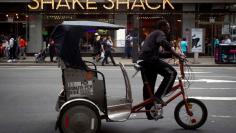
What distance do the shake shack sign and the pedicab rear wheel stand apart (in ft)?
77.8

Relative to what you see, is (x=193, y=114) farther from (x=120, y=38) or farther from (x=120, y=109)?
(x=120, y=38)

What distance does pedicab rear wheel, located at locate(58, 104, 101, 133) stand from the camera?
775 centimetres

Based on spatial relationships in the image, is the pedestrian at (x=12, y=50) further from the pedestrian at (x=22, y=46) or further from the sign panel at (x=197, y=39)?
the sign panel at (x=197, y=39)

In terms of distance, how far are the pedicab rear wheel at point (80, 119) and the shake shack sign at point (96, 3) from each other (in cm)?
2372

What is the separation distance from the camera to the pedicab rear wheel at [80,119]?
775 cm

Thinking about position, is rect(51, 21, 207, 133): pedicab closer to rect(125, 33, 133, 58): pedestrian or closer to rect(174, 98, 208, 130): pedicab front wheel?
rect(174, 98, 208, 130): pedicab front wheel

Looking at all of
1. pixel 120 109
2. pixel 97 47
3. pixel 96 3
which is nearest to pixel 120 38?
pixel 96 3

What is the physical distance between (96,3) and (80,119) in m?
25.2

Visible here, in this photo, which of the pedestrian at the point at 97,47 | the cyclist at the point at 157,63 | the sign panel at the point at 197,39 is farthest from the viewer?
the sign panel at the point at 197,39

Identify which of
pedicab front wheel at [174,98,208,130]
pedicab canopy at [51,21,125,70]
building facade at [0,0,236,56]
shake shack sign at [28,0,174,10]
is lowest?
pedicab front wheel at [174,98,208,130]

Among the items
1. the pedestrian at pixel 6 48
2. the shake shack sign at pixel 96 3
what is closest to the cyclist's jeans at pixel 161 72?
the pedestrian at pixel 6 48

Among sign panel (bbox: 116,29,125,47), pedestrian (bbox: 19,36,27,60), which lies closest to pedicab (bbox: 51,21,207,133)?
pedestrian (bbox: 19,36,27,60)

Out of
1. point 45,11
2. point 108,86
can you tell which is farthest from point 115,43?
point 108,86

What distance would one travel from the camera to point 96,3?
3250 cm
